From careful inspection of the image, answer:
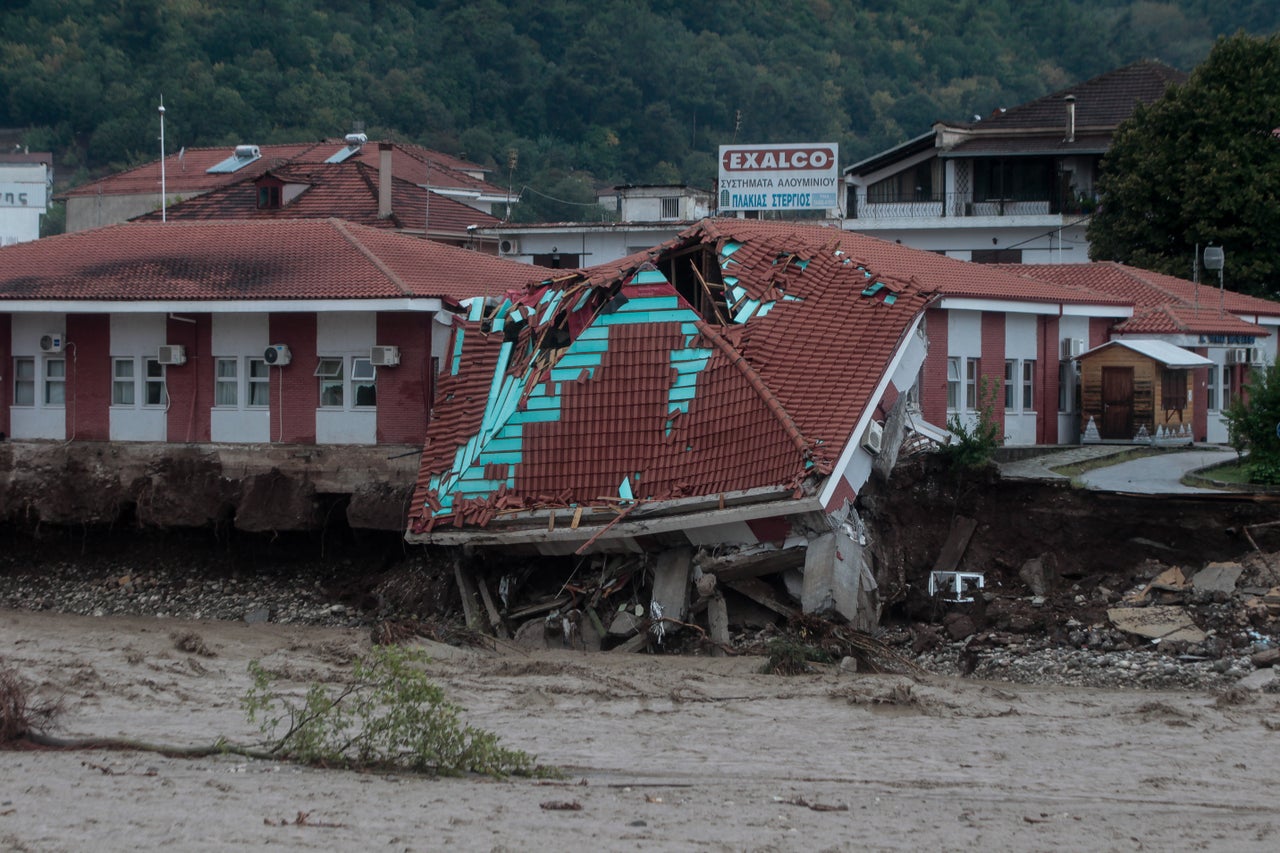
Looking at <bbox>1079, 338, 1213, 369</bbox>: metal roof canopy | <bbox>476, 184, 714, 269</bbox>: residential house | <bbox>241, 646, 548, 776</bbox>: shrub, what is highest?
<bbox>476, 184, 714, 269</bbox>: residential house

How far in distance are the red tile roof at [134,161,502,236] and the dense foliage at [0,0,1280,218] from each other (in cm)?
3398

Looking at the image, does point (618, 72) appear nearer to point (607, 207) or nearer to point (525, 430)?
point (607, 207)

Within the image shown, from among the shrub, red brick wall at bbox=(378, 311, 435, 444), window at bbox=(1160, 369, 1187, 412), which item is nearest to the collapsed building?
red brick wall at bbox=(378, 311, 435, 444)

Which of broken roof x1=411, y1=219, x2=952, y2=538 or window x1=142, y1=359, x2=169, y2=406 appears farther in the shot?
window x1=142, y1=359, x2=169, y2=406

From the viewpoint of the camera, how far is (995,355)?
2981 cm

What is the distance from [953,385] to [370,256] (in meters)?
10.7

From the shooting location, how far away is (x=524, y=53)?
305 ft

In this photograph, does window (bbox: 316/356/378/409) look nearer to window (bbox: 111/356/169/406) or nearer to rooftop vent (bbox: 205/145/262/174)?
window (bbox: 111/356/169/406)

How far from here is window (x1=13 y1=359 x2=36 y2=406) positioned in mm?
29281

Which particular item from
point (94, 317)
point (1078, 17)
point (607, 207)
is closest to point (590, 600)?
point (94, 317)

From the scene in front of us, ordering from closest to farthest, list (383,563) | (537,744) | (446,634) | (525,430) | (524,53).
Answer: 1. (537,744)
2. (446,634)
3. (525,430)
4. (383,563)
5. (524,53)

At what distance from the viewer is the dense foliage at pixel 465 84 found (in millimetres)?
87875

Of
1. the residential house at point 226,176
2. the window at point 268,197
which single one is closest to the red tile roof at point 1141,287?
the window at point 268,197

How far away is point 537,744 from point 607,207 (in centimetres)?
5936
